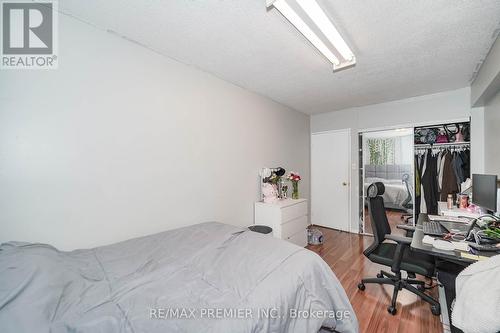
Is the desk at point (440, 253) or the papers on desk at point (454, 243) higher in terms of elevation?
the papers on desk at point (454, 243)

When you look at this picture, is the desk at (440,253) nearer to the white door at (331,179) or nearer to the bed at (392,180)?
the white door at (331,179)

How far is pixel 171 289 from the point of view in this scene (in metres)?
1.11

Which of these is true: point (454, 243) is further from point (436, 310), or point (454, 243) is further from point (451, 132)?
point (451, 132)

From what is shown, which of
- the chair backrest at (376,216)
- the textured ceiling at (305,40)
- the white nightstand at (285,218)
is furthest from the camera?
the white nightstand at (285,218)

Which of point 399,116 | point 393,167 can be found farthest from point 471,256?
point 393,167

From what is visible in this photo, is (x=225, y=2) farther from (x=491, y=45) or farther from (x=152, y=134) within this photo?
(x=491, y=45)

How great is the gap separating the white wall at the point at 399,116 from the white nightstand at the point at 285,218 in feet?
4.68

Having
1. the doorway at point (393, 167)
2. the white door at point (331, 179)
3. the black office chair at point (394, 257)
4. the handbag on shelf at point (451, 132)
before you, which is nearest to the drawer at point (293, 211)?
the black office chair at point (394, 257)

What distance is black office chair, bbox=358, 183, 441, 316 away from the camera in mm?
1787

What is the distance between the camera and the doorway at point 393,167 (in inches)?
203

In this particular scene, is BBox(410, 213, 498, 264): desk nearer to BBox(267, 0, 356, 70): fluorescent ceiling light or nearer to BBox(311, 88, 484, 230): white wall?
BBox(267, 0, 356, 70): fluorescent ceiling light

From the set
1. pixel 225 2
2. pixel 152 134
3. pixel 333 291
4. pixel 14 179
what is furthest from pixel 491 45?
pixel 14 179

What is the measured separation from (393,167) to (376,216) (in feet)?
15.4

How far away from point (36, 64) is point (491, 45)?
383 cm
